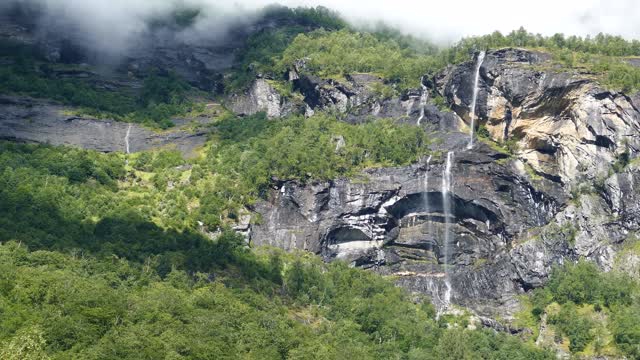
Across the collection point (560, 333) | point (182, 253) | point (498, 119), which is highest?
point (498, 119)

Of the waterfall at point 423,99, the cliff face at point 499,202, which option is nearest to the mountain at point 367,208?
the cliff face at point 499,202

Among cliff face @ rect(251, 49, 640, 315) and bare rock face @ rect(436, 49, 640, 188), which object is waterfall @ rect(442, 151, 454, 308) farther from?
bare rock face @ rect(436, 49, 640, 188)

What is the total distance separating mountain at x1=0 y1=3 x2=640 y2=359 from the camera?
131 m

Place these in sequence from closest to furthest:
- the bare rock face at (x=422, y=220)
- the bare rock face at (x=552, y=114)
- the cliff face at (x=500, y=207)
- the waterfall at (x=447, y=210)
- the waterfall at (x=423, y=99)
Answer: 1. the cliff face at (x=500, y=207)
2. the waterfall at (x=447, y=210)
3. the bare rock face at (x=422, y=220)
4. the bare rock face at (x=552, y=114)
5. the waterfall at (x=423, y=99)

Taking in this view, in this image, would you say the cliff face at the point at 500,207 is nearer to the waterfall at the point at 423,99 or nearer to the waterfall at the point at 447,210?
the waterfall at the point at 447,210

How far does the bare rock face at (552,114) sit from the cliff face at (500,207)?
0.20 meters

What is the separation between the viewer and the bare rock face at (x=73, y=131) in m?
174

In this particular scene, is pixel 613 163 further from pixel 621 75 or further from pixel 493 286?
pixel 493 286

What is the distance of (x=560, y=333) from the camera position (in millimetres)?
137000

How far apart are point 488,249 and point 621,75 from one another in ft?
128

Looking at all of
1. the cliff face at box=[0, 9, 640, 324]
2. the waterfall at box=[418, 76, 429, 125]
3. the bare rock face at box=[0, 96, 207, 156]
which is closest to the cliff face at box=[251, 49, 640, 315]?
the cliff face at box=[0, 9, 640, 324]

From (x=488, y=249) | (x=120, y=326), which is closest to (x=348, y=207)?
(x=488, y=249)

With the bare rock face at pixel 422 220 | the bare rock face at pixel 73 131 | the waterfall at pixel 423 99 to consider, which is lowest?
the bare rock face at pixel 422 220

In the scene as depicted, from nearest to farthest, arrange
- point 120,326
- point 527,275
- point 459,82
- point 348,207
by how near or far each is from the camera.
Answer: point 120,326
point 527,275
point 348,207
point 459,82
